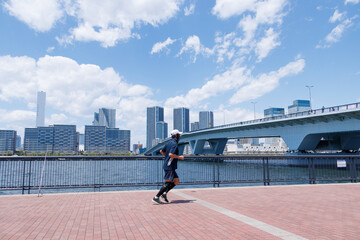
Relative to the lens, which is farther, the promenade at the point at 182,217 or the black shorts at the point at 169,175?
the black shorts at the point at 169,175

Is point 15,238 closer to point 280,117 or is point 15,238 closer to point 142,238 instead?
point 142,238

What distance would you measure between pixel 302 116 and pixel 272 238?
36.7 m

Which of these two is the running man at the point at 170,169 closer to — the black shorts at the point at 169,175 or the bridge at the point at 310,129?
the black shorts at the point at 169,175

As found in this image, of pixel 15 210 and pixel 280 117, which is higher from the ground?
pixel 280 117

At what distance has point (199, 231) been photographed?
184 inches

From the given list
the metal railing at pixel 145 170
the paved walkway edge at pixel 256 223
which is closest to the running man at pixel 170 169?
the paved walkway edge at pixel 256 223

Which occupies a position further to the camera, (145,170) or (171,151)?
(145,170)

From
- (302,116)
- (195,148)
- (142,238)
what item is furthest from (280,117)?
(142,238)

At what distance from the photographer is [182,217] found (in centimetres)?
570

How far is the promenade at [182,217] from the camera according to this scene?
4.52 m

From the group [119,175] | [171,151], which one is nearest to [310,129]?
[119,175]

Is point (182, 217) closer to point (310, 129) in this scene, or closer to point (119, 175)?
point (119, 175)

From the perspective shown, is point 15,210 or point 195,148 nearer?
point 15,210

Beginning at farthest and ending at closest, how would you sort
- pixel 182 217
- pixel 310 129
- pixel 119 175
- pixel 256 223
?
pixel 310 129, pixel 119 175, pixel 182 217, pixel 256 223
